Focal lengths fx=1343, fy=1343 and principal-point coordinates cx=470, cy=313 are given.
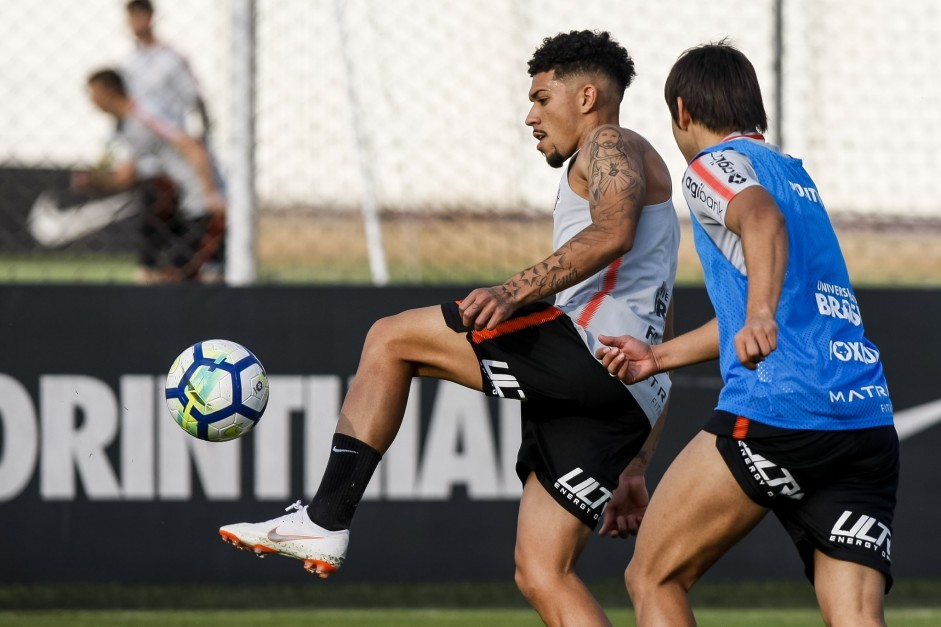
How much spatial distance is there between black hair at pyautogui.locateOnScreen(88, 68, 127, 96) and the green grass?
2.75m

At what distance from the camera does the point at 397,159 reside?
22.7 feet

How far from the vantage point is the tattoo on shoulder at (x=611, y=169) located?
161 inches

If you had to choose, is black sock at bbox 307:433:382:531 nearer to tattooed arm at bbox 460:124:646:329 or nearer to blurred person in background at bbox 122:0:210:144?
tattooed arm at bbox 460:124:646:329

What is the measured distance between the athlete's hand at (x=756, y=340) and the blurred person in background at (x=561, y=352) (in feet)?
2.42

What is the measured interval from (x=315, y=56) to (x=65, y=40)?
1.26 m

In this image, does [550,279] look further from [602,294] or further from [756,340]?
[756,340]

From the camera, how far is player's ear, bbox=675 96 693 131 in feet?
12.8

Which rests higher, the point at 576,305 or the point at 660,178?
the point at 660,178

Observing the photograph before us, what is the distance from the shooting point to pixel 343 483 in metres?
4.18

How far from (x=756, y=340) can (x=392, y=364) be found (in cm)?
131

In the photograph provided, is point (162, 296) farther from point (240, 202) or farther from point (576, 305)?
point (576, 305)

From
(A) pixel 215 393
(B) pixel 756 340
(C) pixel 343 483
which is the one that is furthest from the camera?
(A) pixel 215 393

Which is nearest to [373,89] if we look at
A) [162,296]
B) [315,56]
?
[315,56]

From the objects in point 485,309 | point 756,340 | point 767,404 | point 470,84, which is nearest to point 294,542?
point 485,309
